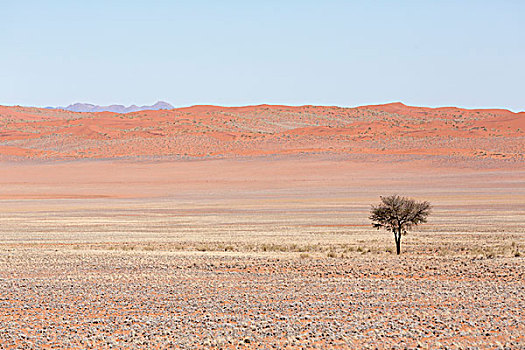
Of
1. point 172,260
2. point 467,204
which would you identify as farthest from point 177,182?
point 172,260

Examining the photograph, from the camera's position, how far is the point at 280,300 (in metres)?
15.6

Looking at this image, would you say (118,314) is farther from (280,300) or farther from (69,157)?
(69,157)

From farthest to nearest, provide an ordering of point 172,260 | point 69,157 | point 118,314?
point 69,157 < point 172,260 < point 118,314

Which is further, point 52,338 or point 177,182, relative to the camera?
point 177,182

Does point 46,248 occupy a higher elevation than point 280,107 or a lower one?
lower

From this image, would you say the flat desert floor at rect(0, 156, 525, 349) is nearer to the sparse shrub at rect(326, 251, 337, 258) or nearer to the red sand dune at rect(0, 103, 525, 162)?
the sparse shrub at rect(326, 251, 337, 258)

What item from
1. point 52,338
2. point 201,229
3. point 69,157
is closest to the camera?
point 52,338

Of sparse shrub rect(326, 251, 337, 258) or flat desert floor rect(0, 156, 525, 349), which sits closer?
flat desert floor rect(0, 156, 525, 349)

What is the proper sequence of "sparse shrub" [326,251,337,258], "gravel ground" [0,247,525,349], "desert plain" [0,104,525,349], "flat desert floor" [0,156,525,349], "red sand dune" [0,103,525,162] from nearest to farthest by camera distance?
"gravel ground" [0,247,525,349]
"flat desert floor" [0,156,525,349]
"desert plain" [0,104,525,349]
"sparse shrub" [326,251,337,258]
"red sand dune" [0,103,525,162]

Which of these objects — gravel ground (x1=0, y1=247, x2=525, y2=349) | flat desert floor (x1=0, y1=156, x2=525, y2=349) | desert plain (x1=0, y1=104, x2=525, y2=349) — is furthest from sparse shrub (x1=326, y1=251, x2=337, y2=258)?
gravel ground (x1=0, y1=247, x2=525, y2=349)

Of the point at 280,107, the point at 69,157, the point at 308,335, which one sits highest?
the point at 280,107

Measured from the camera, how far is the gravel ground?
12352mm

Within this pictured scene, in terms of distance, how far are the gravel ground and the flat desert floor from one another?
0.04 metres

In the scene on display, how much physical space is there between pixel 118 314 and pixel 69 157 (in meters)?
81.0
